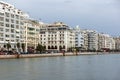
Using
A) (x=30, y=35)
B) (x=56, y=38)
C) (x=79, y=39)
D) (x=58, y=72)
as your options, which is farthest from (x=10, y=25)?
(x=79, y=39)

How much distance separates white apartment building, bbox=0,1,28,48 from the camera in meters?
110

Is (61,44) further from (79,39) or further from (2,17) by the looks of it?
(2,17)

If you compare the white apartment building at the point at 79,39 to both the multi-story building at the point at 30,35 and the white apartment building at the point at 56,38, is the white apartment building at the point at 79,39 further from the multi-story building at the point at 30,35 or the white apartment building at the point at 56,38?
the multi-story building at the point at 30,35

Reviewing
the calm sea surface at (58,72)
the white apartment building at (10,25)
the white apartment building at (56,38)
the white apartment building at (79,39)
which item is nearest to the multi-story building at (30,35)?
the white apartment building at (10,25)

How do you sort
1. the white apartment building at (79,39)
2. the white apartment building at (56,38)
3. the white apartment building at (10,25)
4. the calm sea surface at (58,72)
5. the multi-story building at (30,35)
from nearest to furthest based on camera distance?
the calm sea surface at (58,72) → the white apartment building at (10,25) → the multi-story building at (30,35) → the white apartment building at (56,38) → the white apartment building at (79,39)

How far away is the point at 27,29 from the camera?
131 m

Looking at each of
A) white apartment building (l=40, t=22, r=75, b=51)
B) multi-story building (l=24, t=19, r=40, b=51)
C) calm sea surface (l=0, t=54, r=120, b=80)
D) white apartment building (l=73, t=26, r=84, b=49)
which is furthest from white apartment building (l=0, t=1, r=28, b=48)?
white apartment building (l=73, t=26, r=84, b=49)

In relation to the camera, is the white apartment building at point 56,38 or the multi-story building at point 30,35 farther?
the white apartment building at point 56,38

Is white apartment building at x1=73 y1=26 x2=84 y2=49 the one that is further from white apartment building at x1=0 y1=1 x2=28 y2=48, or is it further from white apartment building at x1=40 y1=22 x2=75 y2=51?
white apartment building at x1=0 y1=1 x2=28 y2=48

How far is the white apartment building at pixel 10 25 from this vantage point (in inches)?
4318

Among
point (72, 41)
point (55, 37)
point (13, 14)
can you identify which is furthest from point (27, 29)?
point (72, 41)

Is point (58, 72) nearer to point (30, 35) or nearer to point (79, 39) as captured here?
point (30, 35)

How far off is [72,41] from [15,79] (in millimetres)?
137127

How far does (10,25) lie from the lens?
11394 centimetres
